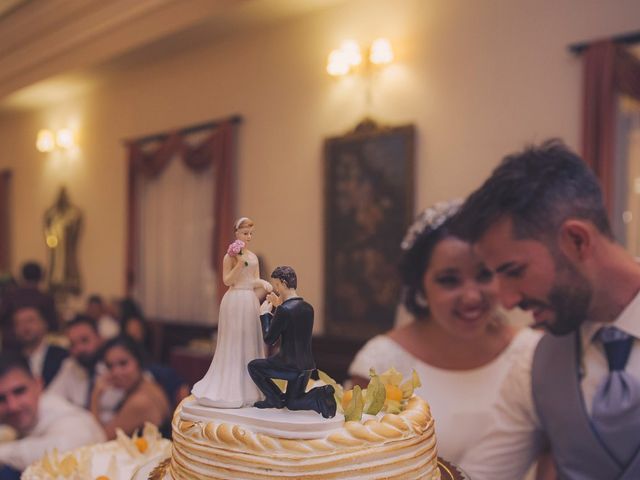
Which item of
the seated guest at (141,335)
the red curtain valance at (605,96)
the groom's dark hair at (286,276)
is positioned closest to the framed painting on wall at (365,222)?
the red curtain valance at (605,96)

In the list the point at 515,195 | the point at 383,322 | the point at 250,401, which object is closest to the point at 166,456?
the point at 250,401

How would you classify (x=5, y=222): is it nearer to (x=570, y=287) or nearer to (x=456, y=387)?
(x=456, y=387)

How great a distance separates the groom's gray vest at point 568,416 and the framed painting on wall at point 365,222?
3318 millimetres

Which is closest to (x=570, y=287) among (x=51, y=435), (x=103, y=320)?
(x=51, y=435)

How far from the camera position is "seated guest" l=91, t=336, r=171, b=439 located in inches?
129

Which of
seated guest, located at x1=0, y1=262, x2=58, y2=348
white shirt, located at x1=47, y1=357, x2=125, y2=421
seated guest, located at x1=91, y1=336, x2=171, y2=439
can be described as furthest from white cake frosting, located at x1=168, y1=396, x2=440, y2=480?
seated guest, located at x1=0, y1=262, x2=58, y2=348

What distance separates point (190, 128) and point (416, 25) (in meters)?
3.31

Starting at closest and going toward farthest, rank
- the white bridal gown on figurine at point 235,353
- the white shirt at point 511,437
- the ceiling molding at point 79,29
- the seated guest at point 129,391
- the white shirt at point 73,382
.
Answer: the white bridal gown on figurine at point 235,353 → the white shirt at point 511,437 → the seated guest at point 129,391 → the white shirt at point 73,382 → the ceiling molding at point 79,29

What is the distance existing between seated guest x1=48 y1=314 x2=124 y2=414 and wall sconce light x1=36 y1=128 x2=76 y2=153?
6.23 m

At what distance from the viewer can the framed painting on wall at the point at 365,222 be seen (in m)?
5.49

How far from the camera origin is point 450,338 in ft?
8.32

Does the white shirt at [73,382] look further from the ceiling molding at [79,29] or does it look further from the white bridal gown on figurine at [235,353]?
the ceiling molding at [79,29]

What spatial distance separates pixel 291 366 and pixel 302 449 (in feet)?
0.56

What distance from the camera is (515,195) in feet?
6.20
